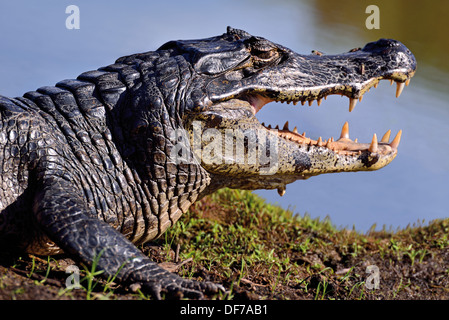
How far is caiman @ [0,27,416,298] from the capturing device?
348 centimetres

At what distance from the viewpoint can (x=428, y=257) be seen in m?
5.04

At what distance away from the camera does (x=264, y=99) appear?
4.02m

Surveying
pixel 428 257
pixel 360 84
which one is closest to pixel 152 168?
pixel 360 84

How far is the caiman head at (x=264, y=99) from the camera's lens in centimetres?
376

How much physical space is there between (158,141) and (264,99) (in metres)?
0.86
